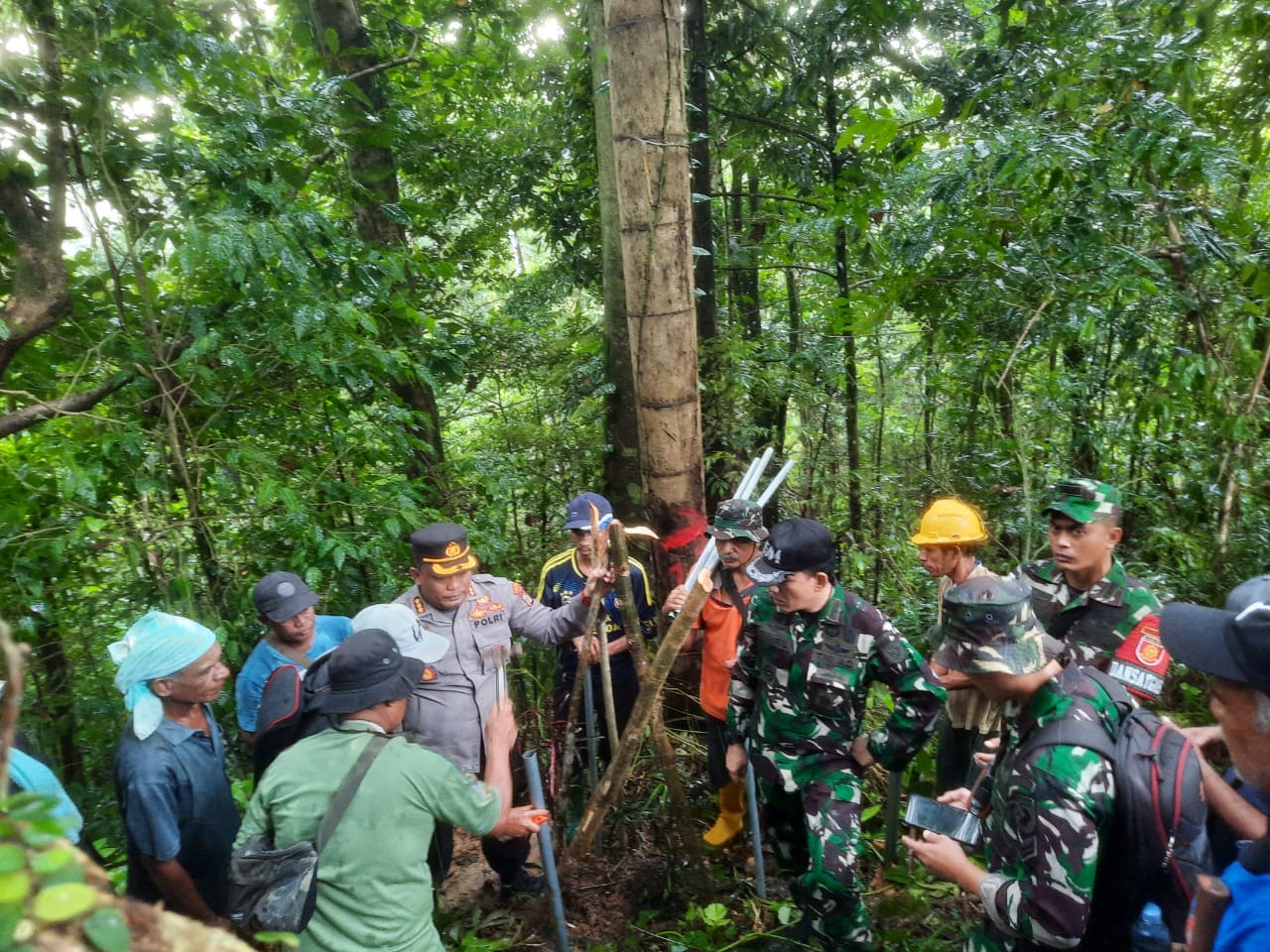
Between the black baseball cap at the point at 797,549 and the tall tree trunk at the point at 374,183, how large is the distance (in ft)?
8.72

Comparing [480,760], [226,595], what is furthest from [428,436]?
[480,760]

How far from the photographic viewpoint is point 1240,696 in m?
1.53

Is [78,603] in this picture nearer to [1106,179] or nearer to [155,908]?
[155,908]

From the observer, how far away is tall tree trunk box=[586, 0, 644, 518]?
4719mm

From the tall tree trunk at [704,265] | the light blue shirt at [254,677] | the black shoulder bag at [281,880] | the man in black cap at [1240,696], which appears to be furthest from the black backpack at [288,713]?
the tall tree trunk at [704,265]

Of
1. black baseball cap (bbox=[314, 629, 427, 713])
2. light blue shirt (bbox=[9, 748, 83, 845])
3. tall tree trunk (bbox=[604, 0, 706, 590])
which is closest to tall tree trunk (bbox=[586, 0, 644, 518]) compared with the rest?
tall tree trunk (bbox=[604, 0, 706, 590])

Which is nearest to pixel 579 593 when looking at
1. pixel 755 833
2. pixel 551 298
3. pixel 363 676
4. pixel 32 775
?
pixel 755 833

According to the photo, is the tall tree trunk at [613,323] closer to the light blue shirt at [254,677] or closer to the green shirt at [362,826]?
the light blue shirt at [254,677]

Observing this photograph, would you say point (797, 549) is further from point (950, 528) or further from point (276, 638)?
point (276, 638)

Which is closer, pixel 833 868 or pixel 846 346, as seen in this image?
pixel 833 868

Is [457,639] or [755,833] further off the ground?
[457,639]

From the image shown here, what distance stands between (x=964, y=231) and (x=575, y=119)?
3.32m

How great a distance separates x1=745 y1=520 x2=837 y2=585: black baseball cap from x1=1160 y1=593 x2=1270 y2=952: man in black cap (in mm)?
1315

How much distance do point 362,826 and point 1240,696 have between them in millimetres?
2150
